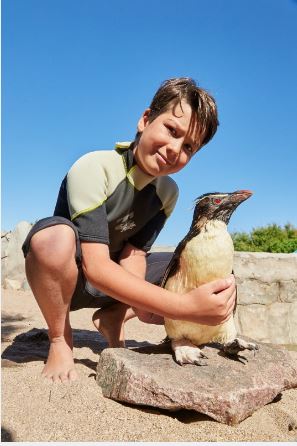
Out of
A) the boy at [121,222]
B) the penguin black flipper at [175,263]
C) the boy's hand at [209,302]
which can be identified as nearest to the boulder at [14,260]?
the boy at [121,222]

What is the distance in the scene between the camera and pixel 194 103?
99.7 inches

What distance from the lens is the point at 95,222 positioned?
2.47m

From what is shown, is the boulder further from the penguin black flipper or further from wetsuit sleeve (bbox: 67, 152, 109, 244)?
the penguin black flipper

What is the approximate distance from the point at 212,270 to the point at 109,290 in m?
0.51

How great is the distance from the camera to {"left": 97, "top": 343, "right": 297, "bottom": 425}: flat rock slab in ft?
7.01

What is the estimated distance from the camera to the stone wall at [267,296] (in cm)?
A: 509

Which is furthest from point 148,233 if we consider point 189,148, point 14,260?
point 14,260

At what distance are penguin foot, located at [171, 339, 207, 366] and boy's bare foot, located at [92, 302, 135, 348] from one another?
0.91 metres

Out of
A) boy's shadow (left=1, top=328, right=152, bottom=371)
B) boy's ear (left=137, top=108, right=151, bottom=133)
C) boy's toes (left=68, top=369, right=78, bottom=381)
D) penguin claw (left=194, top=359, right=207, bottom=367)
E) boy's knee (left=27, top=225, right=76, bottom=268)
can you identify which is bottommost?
boy's shadow (left=1, top=328, right=152, bottom=371)

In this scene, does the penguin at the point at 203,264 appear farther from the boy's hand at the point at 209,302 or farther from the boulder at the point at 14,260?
the boulder at the point at 14,260

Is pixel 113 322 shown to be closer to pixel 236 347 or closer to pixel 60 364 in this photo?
pixel 60 364

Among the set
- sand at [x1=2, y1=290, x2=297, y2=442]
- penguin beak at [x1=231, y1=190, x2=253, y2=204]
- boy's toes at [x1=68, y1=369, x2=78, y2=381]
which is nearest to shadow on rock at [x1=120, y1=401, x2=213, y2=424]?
sand at [x1=2, y1=290, x2=297, y2=442]

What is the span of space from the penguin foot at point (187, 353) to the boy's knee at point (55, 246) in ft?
2.39

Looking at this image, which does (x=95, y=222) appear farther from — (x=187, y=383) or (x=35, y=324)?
(x=35, y=324)
